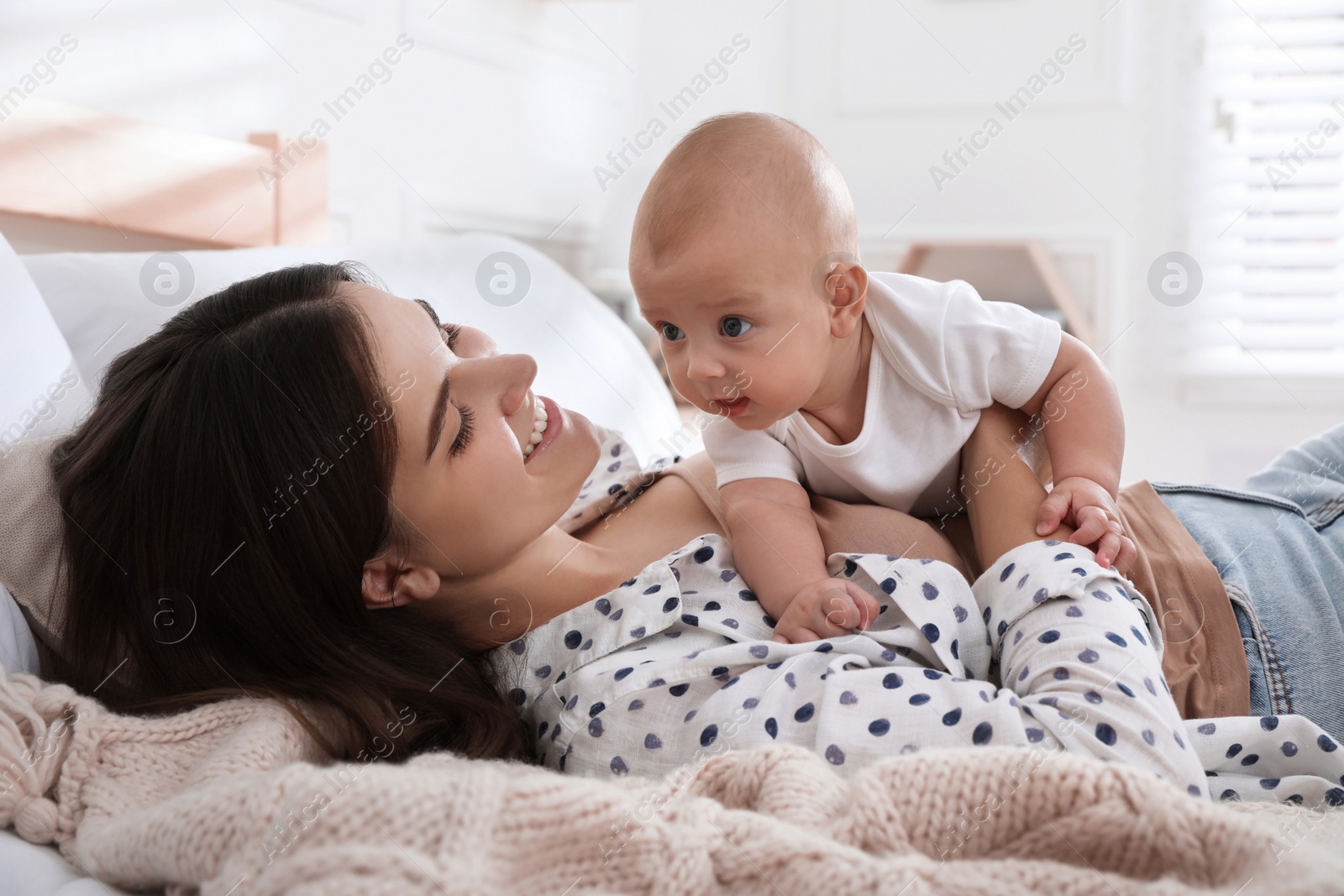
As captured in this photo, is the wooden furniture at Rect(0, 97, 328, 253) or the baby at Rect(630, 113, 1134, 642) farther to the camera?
the wooden furniture at Rect(0, 97, 328, 253)

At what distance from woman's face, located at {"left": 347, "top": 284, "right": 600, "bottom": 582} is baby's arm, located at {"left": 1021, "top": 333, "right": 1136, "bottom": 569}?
0.47 metres

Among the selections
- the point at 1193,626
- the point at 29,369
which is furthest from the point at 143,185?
the point at 1193,626

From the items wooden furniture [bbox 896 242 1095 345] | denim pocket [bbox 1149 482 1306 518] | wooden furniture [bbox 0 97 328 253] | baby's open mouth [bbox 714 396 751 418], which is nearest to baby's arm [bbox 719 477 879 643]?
baby's open mouth [bbox 714 396 751 418]

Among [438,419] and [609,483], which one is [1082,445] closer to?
[609,483]

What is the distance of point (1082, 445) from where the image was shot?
41.4 inches

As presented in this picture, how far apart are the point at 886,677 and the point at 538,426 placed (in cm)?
42

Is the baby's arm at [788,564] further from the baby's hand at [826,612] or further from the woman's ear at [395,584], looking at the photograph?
the woman's ear at [395,584]

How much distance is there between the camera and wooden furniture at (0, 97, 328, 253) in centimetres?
139

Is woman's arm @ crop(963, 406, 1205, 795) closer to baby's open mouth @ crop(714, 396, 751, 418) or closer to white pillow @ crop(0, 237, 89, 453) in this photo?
baby's open mouth @ crop(714, 396, 751, 418)

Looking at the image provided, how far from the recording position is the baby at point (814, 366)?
971 mm

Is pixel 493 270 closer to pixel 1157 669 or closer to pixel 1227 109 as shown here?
pixel 1157 669

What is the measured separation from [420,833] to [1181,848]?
0.40m

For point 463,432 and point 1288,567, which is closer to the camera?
point 463,432

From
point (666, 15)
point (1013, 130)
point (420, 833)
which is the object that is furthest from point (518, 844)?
point (666, 15)
